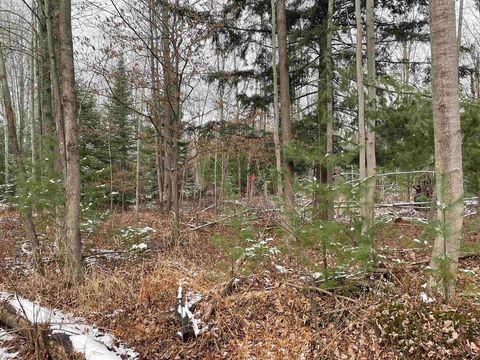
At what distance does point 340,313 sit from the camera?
348 cm

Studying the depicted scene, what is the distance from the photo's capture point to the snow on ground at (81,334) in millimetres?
3588

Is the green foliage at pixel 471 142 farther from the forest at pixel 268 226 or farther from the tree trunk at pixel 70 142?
the tree trunk at pixel 70 142

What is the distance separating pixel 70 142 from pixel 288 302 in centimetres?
395

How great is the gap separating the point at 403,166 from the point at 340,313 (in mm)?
4881

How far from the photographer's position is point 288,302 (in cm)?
385

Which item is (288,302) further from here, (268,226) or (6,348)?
(6,348)

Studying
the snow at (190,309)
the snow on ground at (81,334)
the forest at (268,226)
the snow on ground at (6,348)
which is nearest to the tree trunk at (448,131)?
the forest at (268,226)

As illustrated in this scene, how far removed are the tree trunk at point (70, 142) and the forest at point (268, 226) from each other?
0.09 ft

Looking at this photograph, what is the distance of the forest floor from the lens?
3103 mm

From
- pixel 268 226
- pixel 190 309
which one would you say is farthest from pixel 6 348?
pixel 268 226

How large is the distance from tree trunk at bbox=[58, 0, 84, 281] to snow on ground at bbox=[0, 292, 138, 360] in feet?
3.40

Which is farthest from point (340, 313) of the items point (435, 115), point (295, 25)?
point (295, 25)

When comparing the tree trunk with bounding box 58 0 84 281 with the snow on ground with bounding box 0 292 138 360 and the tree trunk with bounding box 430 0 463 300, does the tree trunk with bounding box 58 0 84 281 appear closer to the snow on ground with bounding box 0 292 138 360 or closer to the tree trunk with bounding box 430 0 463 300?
the snow on ground with bounding box 0 292 138 360

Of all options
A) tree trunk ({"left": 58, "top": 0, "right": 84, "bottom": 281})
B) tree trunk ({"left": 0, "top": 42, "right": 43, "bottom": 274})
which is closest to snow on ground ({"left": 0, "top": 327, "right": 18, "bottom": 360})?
tree trunk ({"left": 58, "top": 0, "right": 84, "bottom": 281})
